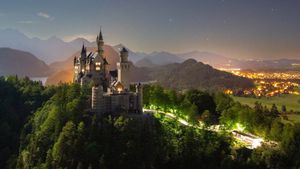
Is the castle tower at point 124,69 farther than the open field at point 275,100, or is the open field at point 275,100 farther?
the open field at point 275,100

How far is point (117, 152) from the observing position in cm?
5000

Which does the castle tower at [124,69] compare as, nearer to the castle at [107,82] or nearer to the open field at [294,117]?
the castle at [107,82]

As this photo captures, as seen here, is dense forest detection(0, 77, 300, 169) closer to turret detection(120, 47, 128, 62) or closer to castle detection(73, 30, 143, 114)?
castle detection(73, 30, 143, 114)

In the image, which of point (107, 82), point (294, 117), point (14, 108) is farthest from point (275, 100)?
point (14, 108)

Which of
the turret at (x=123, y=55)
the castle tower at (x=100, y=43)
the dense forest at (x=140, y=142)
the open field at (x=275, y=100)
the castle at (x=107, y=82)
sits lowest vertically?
the dense forest at (x=140, y=142)

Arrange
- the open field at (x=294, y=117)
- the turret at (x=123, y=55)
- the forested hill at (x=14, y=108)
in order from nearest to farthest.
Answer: the turret at (x=123, y=55)
the forested hill at (x=14, y=108)
the open field at (x=294, y=117)

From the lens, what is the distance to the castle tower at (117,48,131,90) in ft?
206

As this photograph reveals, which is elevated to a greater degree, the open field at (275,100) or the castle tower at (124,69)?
the castle tower at (124,69)

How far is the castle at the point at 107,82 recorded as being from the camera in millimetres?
56062

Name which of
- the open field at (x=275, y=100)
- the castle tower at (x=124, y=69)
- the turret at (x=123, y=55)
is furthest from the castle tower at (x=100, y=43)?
the open field at (x=275, y=100)

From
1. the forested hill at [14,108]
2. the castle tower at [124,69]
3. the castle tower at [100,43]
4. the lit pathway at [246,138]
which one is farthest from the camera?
the castle tower at [100,43]

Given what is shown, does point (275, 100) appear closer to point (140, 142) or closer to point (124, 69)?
point (124, 69)

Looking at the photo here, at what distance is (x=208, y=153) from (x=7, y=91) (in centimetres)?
6077

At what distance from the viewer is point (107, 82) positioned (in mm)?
70188
